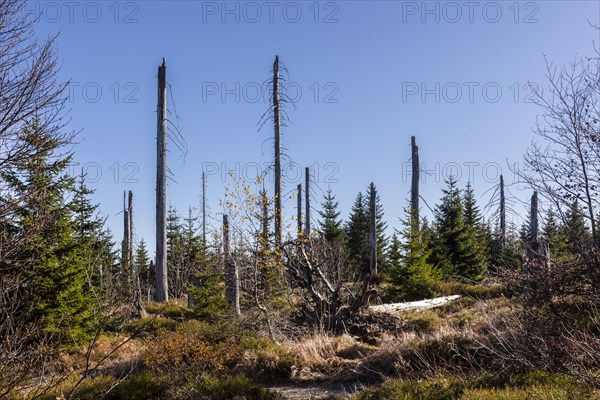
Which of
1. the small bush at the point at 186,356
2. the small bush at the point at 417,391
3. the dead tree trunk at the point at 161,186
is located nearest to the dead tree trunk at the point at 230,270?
the dead tree trunk at the point at 161,186

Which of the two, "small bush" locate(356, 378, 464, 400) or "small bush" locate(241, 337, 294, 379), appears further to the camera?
"small bush" locate(241, 337, 294, 379)

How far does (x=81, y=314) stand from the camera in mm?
12750

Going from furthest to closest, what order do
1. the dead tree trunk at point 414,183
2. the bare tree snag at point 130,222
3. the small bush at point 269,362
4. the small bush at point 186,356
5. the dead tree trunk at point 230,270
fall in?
the bare tree snag at point 130,222 → the dead tree trunk at point 414,183 → the dead tree trunk at point 230,270 → the small bush at point 269,362 → the small bush at point 186,356

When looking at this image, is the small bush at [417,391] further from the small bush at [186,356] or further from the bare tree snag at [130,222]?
the bare tree snag at [130,222]

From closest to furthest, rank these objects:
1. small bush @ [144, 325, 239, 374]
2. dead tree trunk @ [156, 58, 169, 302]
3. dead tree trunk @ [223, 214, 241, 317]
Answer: small bush @ [144, 325, 239, 374]
dead tree trunk @ [223, 214, 241, 317]
dead tree trunk @ [156, 58, 169, 302]

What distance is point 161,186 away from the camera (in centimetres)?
1838

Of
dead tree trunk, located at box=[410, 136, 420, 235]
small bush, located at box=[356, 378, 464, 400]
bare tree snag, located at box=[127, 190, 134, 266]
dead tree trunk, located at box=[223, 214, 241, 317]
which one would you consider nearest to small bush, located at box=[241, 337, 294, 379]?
small bush, located at box=[356, 378, 464, 400]

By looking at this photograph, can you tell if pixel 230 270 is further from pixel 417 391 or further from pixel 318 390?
pixel 417 391

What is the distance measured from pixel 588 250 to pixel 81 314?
39.9 feet

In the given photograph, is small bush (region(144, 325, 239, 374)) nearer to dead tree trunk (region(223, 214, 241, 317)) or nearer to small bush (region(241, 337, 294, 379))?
small bush (region(241, 337, 294, 379))

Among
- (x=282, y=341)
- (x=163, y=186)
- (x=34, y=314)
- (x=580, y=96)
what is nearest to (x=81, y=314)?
(x=34, y=314)

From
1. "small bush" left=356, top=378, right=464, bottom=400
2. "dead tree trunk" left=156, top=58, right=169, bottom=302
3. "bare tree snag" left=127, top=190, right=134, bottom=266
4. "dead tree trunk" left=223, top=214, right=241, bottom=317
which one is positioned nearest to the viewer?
"small bush" left=356, top=378, right=464, bottom=400

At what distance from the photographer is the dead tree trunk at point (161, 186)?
1830cm

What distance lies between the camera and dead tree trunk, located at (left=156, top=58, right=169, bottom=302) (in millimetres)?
18297
